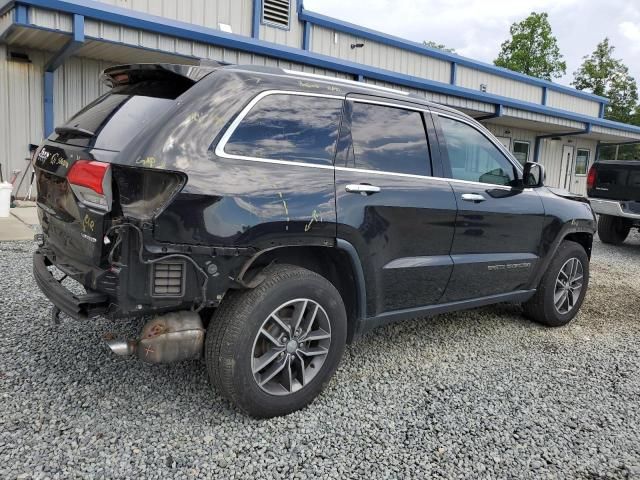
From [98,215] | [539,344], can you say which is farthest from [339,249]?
[539,344]

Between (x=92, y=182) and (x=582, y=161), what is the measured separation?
2548 centimetres

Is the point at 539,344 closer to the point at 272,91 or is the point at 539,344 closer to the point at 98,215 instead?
the point at 272,91

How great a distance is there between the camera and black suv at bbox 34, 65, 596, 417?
2.45 m

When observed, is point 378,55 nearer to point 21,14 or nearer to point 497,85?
point 497,85

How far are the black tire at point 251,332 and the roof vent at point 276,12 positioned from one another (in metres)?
11.8

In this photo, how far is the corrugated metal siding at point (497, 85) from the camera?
1842 cm

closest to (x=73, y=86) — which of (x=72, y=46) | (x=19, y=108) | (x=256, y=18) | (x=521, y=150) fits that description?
(x=19, y=108)

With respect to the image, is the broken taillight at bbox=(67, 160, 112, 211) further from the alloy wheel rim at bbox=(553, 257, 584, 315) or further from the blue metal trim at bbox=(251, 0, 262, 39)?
the blue metal trim at bbox=(251, 0, 262, 39)

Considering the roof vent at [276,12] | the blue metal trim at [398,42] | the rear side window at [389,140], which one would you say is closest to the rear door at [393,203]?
the rear side window at [389,140]

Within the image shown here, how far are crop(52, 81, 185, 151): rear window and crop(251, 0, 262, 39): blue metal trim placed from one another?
10595 millimetres

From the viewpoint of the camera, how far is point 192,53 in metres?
9.09

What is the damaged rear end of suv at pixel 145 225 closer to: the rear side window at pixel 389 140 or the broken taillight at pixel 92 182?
the broken taillight at pixel 92 182

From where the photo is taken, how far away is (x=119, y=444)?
8.21 ft

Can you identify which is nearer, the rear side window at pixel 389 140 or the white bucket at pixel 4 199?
the rear side window at pixel 389 140
